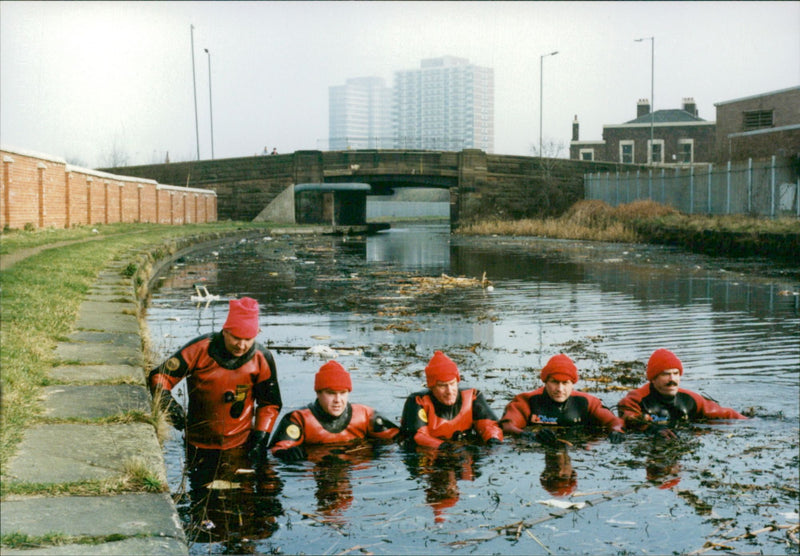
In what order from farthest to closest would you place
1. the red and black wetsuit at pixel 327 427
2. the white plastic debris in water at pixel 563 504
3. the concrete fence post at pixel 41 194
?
the concrete fence post at pixel 41 194, the red and black wetsuit at pixel 327 427, the white plastic debris in water at pixel 563 504

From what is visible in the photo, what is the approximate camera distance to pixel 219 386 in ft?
24.7

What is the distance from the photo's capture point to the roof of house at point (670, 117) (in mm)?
82750

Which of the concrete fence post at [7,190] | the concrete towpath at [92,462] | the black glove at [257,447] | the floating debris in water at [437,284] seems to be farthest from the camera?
the concrete fence post at [7,190]

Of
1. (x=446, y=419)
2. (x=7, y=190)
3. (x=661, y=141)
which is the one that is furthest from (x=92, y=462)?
(x=661, y=141)

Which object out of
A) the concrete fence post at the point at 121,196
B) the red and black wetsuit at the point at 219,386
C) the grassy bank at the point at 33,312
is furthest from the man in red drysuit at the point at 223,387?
the concrete fence post at the point at 121,196

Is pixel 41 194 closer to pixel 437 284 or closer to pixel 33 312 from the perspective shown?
pixel 437 284

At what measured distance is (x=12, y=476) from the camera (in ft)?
16.1

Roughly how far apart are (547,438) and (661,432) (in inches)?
40.6

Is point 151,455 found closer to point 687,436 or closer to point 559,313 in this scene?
point 687,436

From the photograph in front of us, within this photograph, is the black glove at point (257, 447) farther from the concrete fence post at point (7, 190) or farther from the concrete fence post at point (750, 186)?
the concrete fence post at point (750, 186)

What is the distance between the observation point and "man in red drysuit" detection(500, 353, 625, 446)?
8.02 metres

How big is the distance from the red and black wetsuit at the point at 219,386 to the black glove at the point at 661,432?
315 cm

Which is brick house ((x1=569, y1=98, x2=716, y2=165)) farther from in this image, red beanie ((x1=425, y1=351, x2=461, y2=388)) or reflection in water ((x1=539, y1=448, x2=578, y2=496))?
reflection in water ((x1=539, y1=448, x2=578, y2=496))

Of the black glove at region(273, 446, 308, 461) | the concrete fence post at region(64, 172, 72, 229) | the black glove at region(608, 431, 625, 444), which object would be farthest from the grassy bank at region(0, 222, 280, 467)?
the concrete fence post at region(64, 172, 72, 229)
